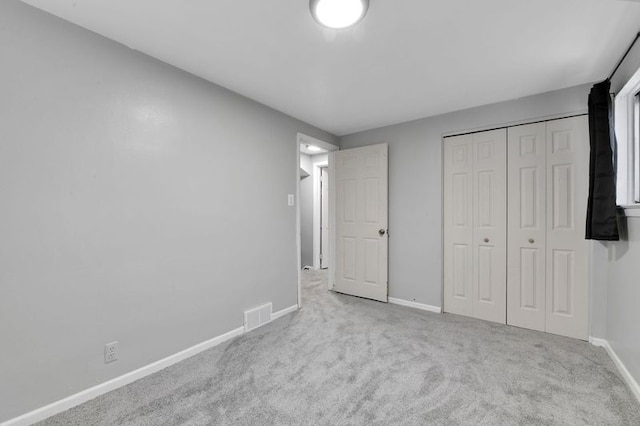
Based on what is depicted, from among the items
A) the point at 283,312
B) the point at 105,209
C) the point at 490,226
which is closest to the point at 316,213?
the point at 283,312

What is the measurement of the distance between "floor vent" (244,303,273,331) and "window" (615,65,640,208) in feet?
10.1

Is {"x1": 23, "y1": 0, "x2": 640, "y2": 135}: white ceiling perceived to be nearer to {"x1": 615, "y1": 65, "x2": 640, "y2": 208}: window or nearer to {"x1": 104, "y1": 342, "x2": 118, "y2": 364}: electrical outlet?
{"x1": 615, "y1": 65, "x2": 640, "y2": 208}: window

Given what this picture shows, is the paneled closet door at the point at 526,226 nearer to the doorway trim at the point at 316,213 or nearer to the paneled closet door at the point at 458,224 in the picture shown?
the paneled closet door at the point at 458,224

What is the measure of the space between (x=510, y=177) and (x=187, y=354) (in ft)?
11.3

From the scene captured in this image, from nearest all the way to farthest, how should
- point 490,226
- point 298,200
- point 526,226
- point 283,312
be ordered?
point 526,226, point 490,226, point 283,312, point 298,200

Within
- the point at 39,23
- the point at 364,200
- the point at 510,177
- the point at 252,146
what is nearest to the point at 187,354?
the point at 252,146

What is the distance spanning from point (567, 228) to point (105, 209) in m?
3.79

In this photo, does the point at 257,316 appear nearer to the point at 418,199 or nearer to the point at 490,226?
the point at 418,199

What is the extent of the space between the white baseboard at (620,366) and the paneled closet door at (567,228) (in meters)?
0.09

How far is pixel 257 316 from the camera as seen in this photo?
2793 mm

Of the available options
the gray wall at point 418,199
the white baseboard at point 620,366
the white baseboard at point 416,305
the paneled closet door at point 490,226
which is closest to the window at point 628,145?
the paneled closet door at point 490,226

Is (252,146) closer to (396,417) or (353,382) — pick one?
(353,382)

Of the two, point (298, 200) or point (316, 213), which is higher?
point (298, 200)

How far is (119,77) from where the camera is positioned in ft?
6.16
